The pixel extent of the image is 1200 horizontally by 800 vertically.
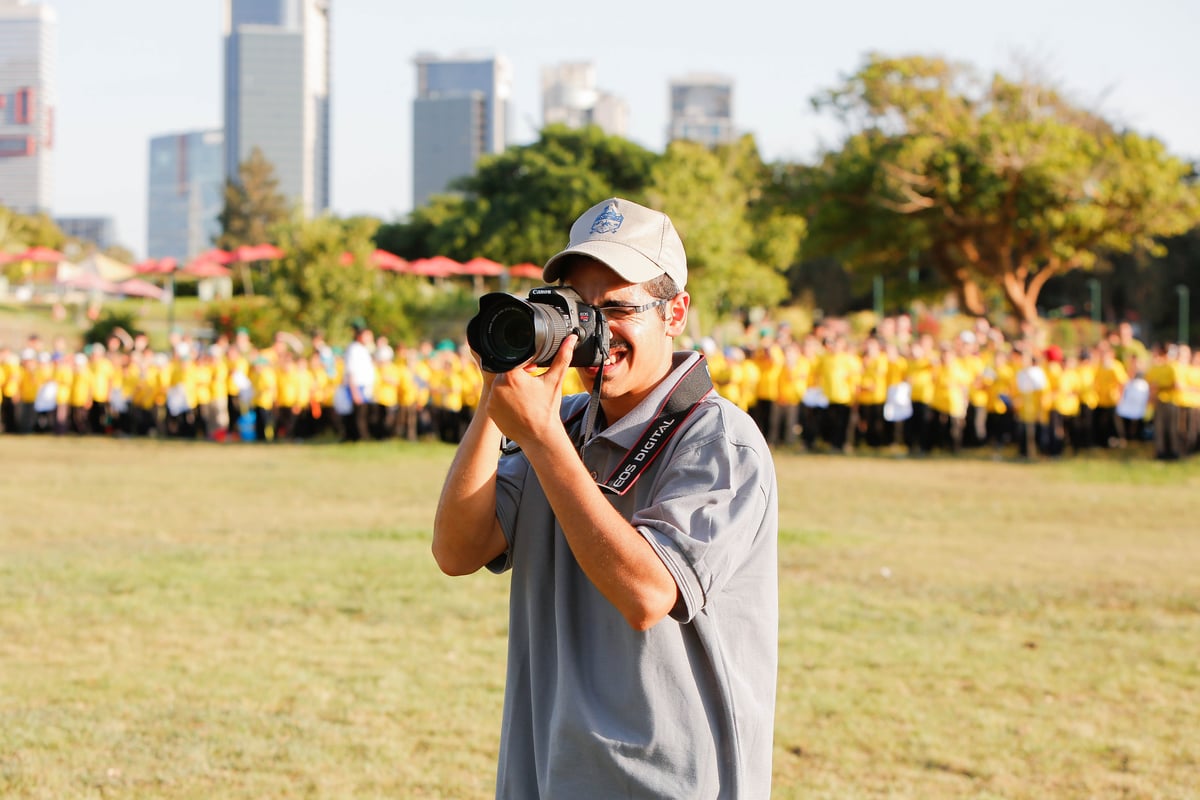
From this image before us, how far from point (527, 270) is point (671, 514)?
4253 centimetres

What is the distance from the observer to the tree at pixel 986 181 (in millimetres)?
29422

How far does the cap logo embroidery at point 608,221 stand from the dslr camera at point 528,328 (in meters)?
0.17

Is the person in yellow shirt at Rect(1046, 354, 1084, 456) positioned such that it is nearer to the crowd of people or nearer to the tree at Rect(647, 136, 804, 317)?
the crowd of people

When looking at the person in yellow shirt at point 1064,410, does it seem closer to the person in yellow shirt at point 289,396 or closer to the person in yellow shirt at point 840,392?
the person in yellow shirt at point 840,392

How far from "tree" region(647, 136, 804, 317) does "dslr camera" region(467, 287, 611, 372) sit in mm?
32902

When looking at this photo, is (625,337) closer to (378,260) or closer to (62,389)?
(62,389)

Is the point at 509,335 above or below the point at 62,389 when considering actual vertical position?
above

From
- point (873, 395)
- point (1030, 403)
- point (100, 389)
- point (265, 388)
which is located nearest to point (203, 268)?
point (100, 389)

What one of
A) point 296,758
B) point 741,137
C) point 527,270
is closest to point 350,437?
point 296,758

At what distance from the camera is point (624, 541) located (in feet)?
6.88

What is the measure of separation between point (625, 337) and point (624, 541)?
1.38ft

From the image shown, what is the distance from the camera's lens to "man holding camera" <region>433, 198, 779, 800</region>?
2.13 meters

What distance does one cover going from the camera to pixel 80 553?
377 inches

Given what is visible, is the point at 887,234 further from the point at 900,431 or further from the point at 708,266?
the point at 900,431
